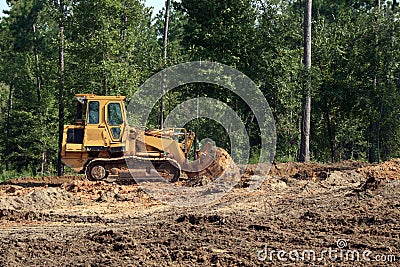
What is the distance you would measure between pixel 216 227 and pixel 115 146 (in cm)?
940

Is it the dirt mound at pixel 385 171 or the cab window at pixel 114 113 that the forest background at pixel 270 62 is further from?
the cab window at pixel 114 113

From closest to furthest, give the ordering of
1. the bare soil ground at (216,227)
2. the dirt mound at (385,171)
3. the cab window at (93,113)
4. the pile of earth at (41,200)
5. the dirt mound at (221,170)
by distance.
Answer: the bare soil ground at (216,227)
the pile of earth at (41,200)
the dirt mound at (385,171)
the cab window at (93,113)
the dirt mound at (221,170)

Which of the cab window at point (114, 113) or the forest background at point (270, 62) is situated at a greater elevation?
the forest background at point (270, 62)

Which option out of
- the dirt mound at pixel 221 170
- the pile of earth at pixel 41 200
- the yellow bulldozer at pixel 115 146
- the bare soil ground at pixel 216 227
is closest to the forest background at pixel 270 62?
the dirt mound at pixel 221 170

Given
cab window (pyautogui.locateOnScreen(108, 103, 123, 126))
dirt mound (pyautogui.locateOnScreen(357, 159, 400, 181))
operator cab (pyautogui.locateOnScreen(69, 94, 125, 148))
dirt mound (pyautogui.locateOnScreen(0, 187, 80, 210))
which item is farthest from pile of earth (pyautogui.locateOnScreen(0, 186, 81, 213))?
dirt mound (pyautogui.locateOnScreen(357, 159, 400, 181))

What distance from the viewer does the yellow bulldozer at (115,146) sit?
66.1ft

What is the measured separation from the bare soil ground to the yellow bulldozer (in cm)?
201

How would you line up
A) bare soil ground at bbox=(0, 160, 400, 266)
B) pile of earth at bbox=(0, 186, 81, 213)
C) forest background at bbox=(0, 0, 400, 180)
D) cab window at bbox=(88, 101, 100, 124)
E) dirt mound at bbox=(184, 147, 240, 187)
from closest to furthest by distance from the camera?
1. bare soil ground at bbox=(0, 160, 400, 266)
2. pile of earth at bbox=(0, 186, 81, 213)
3. cab window at bbox=(88, 101, 100, 124)
4. dirt mound at bbox=(184, 147, 240, 187)
5. forest background at bbox=(0, 0, 400, 180)

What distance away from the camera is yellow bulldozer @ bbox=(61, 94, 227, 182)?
66.1 ft

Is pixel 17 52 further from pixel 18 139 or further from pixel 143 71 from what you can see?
pixel 143 71

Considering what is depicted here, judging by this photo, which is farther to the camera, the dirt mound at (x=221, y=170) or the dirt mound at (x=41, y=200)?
the dirt mound at (x=221, y=170)

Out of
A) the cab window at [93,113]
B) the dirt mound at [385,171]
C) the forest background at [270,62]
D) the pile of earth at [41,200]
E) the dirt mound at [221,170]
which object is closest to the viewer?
the pile of earth at [41,200]

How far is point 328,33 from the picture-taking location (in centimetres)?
3011

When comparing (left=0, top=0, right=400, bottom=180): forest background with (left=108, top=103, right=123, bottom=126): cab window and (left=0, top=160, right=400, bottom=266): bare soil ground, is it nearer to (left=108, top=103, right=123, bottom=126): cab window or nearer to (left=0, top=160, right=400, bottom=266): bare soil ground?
(left=108, top=103, right=123, bottom=126): cab window
